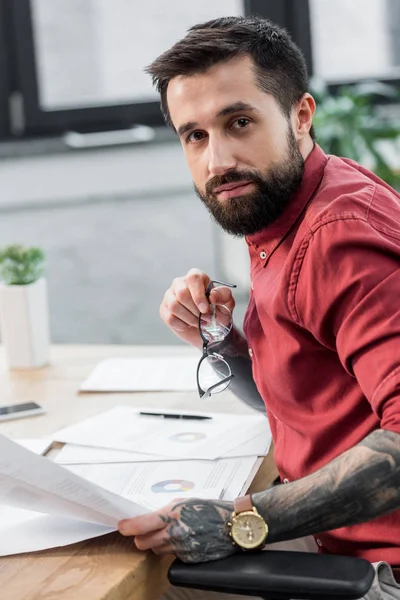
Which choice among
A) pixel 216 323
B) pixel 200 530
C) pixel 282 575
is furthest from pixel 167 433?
pixel 282 575

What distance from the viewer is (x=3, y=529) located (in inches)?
46.3

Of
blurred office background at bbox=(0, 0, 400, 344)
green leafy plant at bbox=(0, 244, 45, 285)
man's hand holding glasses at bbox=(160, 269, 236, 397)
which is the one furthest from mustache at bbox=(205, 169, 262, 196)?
blurred office background at bbox=(0, 0, 400, 344)

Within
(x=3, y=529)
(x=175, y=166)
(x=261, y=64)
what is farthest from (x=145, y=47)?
(x=3, y=529)

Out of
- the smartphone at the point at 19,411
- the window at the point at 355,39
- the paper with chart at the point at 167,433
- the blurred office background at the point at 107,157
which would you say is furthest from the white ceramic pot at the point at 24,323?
the window at the point at 355,39

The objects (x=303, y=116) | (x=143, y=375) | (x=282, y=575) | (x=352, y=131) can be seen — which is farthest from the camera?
(x=352, y=131)

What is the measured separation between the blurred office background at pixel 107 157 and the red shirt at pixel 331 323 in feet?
7.13

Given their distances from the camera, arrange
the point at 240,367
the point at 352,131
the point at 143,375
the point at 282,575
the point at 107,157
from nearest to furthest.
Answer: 1. the point at 282,575
2. the point at 240,367
3. the point at 143,375
4. the point at 352,131
5. the point at 107,157

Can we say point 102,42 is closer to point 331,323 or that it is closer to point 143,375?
point 143,375

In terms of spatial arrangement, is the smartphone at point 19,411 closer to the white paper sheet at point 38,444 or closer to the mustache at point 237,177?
the white paper sheet at point 38,444

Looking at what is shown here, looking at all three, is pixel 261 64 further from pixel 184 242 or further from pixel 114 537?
pixel 184 242

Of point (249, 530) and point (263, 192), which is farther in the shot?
point (263, 192)

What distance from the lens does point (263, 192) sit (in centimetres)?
128

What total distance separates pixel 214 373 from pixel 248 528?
0.44 m

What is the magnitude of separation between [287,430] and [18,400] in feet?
1.98
